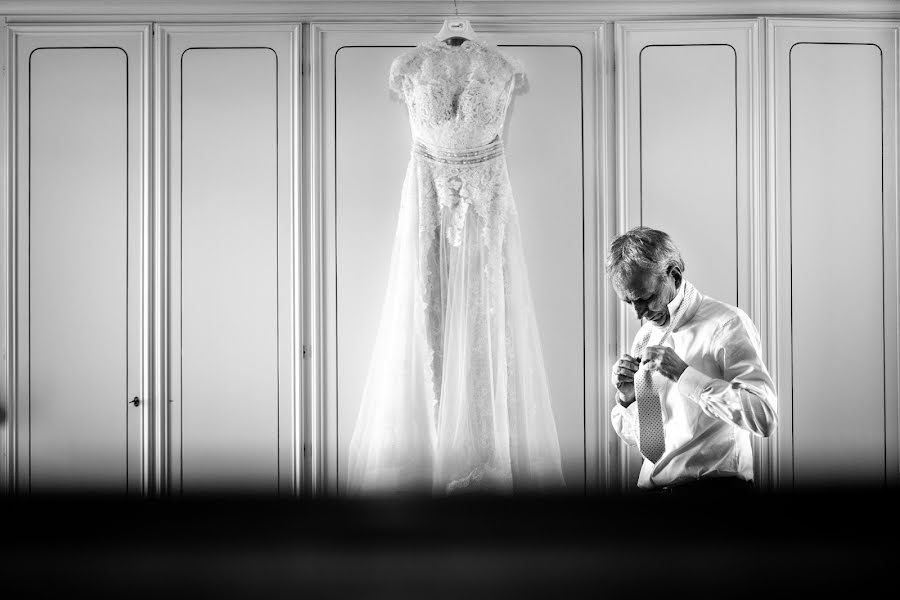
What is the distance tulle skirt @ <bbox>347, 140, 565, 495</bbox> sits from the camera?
2.37 metres

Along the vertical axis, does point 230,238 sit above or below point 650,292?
above

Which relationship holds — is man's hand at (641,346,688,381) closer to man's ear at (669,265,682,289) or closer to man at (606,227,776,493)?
man at (606,227,776,493)

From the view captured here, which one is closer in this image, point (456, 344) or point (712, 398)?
point (712, 398)

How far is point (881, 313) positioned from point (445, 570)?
3.22 m

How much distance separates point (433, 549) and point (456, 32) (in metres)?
2.56

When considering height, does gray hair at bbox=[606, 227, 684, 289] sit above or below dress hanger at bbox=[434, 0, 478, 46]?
below

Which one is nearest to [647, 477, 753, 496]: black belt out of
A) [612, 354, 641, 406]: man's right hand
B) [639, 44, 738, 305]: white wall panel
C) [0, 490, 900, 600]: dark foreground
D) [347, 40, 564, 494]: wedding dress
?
[612, 354, 641, 406]: man's right hand

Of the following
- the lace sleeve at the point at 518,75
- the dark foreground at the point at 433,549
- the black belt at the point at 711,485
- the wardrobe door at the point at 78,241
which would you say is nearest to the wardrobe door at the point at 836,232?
the lace sleeve at the point at 518,75

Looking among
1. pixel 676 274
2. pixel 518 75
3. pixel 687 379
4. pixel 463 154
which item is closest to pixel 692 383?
pixel 687 379

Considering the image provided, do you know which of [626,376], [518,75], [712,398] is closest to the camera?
[712,398]

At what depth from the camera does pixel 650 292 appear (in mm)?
1743

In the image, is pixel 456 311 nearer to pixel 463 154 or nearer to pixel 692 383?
pixel 463 154

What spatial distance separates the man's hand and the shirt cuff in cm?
4

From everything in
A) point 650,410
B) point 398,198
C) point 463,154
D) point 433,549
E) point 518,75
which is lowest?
point 650,410
